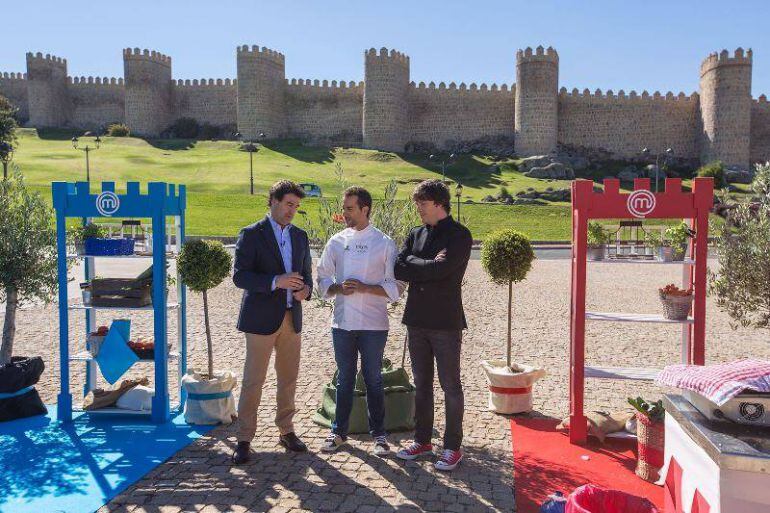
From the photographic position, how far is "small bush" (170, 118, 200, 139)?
5647 cm

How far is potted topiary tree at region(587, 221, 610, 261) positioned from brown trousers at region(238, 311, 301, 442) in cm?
245

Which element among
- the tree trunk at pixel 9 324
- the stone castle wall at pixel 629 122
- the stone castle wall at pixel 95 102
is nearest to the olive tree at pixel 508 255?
the tree trunk at pixel 9 324

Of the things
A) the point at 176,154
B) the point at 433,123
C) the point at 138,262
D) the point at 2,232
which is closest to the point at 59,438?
the point at 2,232

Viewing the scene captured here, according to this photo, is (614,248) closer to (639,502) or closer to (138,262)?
(639,502)

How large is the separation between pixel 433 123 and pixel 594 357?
150ft

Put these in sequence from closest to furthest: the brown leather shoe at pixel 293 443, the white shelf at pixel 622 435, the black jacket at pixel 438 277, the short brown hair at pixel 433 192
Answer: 1. the black jacket at pixel 438 277
2. the short brown hair at pixel 433 192
3. the brown leather shoe at pixel 293 443
4. the white shelf at pixel 622 435

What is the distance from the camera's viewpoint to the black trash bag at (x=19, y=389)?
5477 millimetres

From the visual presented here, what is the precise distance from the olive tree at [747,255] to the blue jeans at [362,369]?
2.58 meters

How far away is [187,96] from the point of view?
2287 inches

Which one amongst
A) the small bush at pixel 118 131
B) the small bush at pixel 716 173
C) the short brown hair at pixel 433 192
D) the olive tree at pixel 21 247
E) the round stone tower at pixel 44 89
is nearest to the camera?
the short brown hair at pixel 433 192

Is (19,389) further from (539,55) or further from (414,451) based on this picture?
(539,55)

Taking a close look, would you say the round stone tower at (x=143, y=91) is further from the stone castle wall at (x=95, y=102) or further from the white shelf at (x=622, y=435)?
the white shelf at (x=622, y=435)

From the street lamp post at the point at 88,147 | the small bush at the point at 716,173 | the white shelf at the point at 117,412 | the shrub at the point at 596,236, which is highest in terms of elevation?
the street lamp post at the point at 88,147

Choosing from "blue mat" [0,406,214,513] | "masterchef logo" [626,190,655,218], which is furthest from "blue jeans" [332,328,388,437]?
"masterchef logo" [626,190,655,218]
